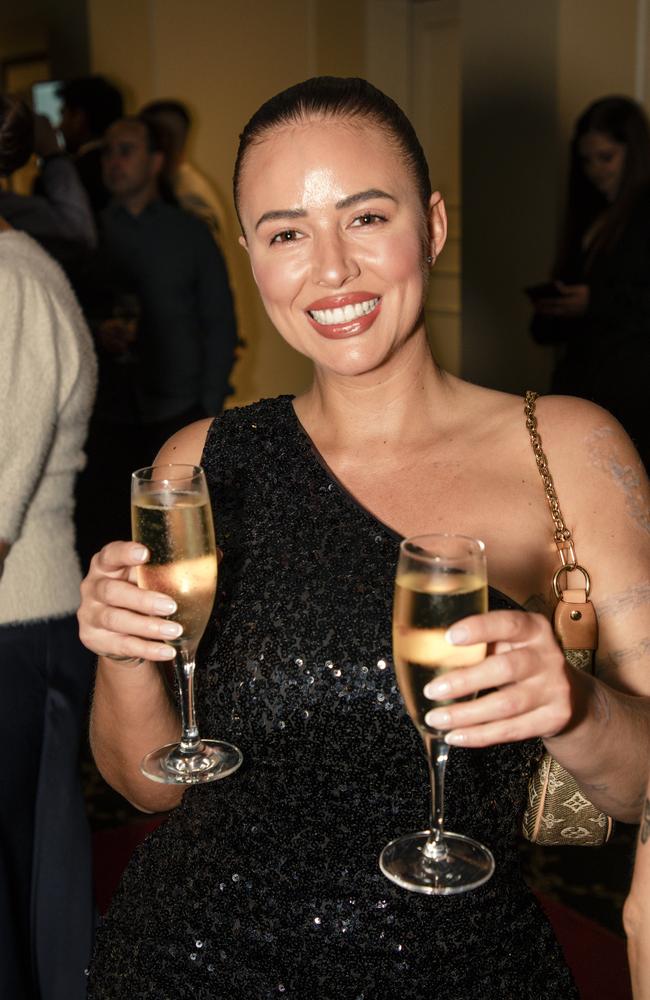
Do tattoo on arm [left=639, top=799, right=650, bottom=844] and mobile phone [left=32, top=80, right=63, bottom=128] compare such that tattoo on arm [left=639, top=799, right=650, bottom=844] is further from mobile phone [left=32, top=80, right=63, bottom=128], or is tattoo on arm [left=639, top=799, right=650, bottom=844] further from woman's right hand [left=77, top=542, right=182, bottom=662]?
mobile phone [left=32, top=80, right=63, bottom=128]

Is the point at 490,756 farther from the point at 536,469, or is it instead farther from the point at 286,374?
the point at 286,374

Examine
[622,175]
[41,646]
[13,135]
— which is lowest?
[41,646]

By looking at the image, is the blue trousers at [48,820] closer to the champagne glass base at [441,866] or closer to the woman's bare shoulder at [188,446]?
the woman's bare shoulder at [188,446]

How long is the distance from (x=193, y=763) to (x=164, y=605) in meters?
0.24

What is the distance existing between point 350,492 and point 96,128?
397 centimetres

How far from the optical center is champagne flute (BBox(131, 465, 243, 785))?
131 cm

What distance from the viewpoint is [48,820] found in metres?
2.24

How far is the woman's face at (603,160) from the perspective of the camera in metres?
4.20

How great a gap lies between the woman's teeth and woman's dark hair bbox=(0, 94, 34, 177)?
1.21 m

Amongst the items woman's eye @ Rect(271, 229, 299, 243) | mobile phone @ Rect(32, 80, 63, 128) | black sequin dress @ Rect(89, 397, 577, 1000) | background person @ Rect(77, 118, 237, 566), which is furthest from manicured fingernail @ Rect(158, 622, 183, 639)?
mobile phone @ Rect(32, 80, 63, 128)

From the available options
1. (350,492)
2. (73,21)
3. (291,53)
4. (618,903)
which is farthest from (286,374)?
(350,492)

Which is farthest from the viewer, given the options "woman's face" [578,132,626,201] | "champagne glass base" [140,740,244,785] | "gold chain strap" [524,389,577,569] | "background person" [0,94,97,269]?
"woman's face" [578,132,626,201]

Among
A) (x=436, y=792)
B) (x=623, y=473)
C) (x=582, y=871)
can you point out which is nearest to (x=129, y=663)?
(x=436, y=792)

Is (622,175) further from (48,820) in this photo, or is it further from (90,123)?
(48,820)
